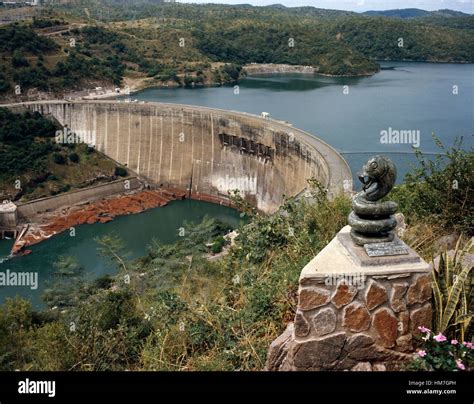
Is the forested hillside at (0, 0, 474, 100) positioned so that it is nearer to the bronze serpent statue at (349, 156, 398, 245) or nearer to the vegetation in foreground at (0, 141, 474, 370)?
the vegetation in foreground at (0, 141, 474, 370)

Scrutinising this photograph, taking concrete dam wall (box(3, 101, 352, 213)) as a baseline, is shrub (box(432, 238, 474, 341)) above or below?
above

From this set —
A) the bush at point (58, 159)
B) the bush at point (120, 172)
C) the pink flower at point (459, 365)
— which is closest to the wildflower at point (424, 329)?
the pink flower at point (459, 365)

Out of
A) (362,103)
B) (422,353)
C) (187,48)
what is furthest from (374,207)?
(187,48)

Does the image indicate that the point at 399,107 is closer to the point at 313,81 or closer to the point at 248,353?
the point at 313,81

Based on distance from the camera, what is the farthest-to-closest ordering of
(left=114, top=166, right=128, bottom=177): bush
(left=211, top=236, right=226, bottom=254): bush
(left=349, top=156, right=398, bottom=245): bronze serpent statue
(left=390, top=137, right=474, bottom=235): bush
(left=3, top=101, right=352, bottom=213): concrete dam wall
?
(left=114, top=166, right=128, bottom=177): bush
(left=3, top=101, right=352, bottom=213): concrete dam wall
(left=211, top=236, right=226, bottom=254): bush
(left=390, top=137, right=474, bottom=235): bush
(left=349, top=156, right=398, bottom=245): bronze serpent statue

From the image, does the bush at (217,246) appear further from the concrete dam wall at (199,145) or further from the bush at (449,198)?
the bush at (449,198)

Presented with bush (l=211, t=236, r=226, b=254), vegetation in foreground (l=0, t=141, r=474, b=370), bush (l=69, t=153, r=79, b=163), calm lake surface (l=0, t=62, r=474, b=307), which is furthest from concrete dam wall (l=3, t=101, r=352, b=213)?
vegetation in foreground (l=0, t=141, r=474, b=370)

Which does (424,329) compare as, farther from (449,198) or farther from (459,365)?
(449,198)
